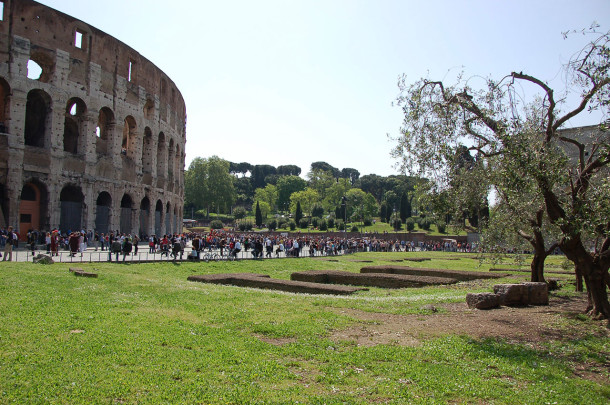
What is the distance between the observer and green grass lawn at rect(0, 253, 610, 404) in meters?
5.42

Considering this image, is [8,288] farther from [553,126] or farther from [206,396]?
[553,126]

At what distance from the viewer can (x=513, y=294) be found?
38.1ft

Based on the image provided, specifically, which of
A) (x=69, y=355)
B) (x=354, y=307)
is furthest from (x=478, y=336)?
(x=69, y=355)

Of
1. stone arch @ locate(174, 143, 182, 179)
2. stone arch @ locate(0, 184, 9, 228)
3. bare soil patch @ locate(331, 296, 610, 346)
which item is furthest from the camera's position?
stone arch @ locate(174, 143, 182, 179)

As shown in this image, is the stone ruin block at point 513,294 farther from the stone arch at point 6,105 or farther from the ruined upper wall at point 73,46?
the ruined upper wall at point 73,46

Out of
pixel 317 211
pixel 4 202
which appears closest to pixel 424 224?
pixel 317 211

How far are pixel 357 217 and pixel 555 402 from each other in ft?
316

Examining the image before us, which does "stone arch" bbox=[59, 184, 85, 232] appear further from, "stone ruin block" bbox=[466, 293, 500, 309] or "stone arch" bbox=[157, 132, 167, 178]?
"stone ruin block" bbox=[466, 293, 500, 309]

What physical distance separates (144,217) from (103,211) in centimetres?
565

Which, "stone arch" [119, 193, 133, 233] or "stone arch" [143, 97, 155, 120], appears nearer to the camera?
"stone arch" [119, 193, 133, 233]

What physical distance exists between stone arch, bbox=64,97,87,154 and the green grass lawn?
26.6m

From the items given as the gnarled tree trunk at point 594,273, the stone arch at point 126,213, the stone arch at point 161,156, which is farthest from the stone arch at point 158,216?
→ the gnarled tree trunk at point 594,273

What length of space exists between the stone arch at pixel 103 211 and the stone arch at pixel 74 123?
4.13 meters

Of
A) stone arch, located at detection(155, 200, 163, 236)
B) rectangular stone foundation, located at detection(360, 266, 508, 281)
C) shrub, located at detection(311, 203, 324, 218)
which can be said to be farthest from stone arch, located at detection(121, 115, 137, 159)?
shrub, located at detection(311, 203, 324, 218)
